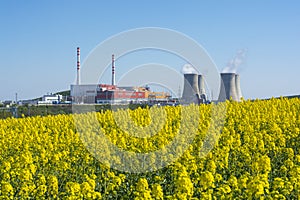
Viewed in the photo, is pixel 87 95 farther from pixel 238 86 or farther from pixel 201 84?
pixel 238 86

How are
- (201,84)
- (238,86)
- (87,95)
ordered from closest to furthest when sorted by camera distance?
(238,86), (201,84), (87,95)

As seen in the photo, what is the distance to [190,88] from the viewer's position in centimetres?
2672

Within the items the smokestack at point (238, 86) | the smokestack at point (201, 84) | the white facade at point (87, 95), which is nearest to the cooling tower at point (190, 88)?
the smokestack at point (201, 84)

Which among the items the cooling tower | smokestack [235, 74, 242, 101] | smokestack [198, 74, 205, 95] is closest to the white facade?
smokestack [198, 74, 205, 95]

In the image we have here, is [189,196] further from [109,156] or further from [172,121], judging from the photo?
[172,121]

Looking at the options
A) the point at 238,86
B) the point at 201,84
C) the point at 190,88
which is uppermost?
the point at 201,84

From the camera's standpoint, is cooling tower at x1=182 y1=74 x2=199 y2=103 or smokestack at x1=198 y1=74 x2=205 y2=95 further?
smokestack at x1=198 y1=74 x2=205 y2=95

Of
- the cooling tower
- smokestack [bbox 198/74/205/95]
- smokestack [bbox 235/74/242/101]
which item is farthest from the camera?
smokestack [bbox 198/74/205/95]

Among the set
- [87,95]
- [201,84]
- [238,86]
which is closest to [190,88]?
[238,86]

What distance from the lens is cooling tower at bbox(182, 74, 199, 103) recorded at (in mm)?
24375

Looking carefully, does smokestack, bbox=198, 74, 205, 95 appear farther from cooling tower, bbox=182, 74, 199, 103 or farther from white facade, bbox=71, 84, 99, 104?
white facade, bbox=71, 84, 99, 104

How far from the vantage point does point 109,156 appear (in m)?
6.97

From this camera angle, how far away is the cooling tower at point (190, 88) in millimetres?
24375

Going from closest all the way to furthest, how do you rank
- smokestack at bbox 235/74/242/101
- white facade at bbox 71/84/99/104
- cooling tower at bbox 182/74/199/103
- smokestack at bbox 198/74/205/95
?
1. cooling tower at bbox 182/74/199/103
2. smokestack at bbox 235/74/242/101
3. smokestack at bbox 198/74/205/95
4. white facade at bbox 71/84/99/104
